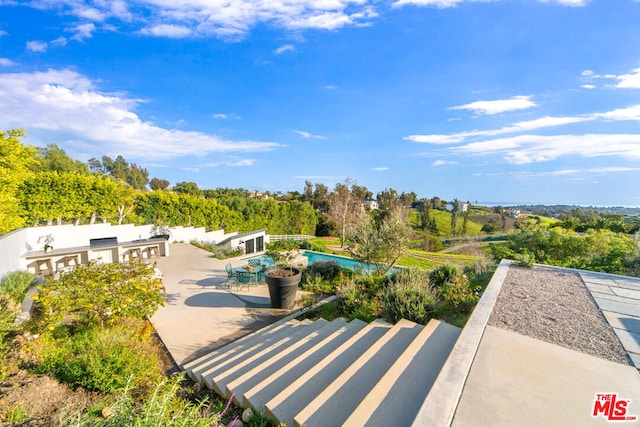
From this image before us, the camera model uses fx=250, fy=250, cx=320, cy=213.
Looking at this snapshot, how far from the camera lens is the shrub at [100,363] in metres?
2.85

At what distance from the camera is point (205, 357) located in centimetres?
410

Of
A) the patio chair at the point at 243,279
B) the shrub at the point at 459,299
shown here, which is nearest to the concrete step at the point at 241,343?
the patio chair at the point at 243,279

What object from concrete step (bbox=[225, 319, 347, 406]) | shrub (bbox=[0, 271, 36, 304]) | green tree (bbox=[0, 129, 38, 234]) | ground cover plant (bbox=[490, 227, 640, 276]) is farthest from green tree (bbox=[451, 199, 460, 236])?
green tree (bbox=[0, 129, 38, 234])

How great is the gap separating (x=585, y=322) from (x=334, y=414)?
13.8 ft

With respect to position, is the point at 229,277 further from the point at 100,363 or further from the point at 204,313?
the point at 100,363

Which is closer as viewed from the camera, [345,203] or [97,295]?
[97,295]

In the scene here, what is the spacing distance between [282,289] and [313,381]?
3.34m

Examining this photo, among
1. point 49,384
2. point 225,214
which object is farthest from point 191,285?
point 225,214

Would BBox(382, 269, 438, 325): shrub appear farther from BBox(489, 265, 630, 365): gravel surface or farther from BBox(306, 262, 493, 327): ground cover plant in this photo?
BBox(489, 265, 630, 365): gravel surface

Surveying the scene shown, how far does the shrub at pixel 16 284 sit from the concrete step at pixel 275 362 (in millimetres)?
5972

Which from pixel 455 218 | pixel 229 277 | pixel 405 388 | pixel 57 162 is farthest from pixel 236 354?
pixel 455 218

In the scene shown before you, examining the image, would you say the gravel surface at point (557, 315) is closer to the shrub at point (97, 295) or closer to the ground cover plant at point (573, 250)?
the ground cover plant at point (573, 250)

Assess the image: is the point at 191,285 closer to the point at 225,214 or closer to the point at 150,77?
the point at 150,77

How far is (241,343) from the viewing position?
4.57 meters
